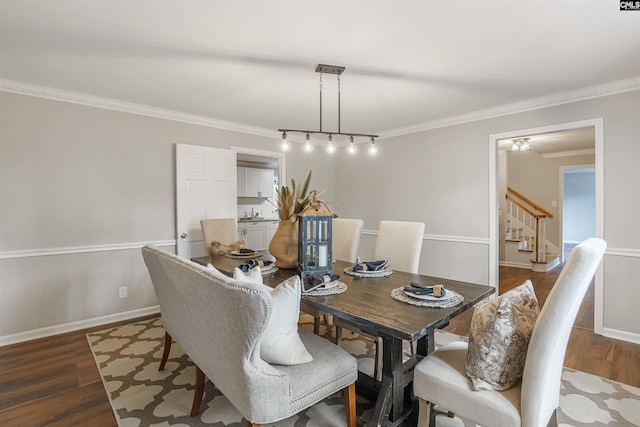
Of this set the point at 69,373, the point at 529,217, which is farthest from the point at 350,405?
the point at 529,217

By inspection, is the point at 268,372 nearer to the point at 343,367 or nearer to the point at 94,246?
the point at 343,367

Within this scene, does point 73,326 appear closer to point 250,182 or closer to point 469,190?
point 250,182

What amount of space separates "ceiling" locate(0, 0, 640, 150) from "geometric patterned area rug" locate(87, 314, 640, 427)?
2392 mm

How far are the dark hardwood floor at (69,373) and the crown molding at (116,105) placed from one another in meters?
2.36

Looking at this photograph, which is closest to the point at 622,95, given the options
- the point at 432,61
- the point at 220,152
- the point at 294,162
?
the point at 432,61

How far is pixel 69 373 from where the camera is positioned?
2.36 metres

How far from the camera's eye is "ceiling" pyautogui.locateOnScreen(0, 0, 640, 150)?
69.9 inches

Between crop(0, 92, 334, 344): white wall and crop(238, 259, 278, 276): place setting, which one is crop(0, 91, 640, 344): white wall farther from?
crop(238, 259, 278, 276): place setting

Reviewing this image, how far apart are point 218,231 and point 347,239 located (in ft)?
4.98

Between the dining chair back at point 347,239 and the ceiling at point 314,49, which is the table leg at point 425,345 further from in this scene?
the ceiling at point 314,49

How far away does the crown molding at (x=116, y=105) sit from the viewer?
284 cm

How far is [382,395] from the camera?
156cm

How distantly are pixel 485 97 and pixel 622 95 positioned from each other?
1141mm

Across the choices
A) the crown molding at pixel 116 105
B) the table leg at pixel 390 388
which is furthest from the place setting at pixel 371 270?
the crown molding at pixel 116 105
